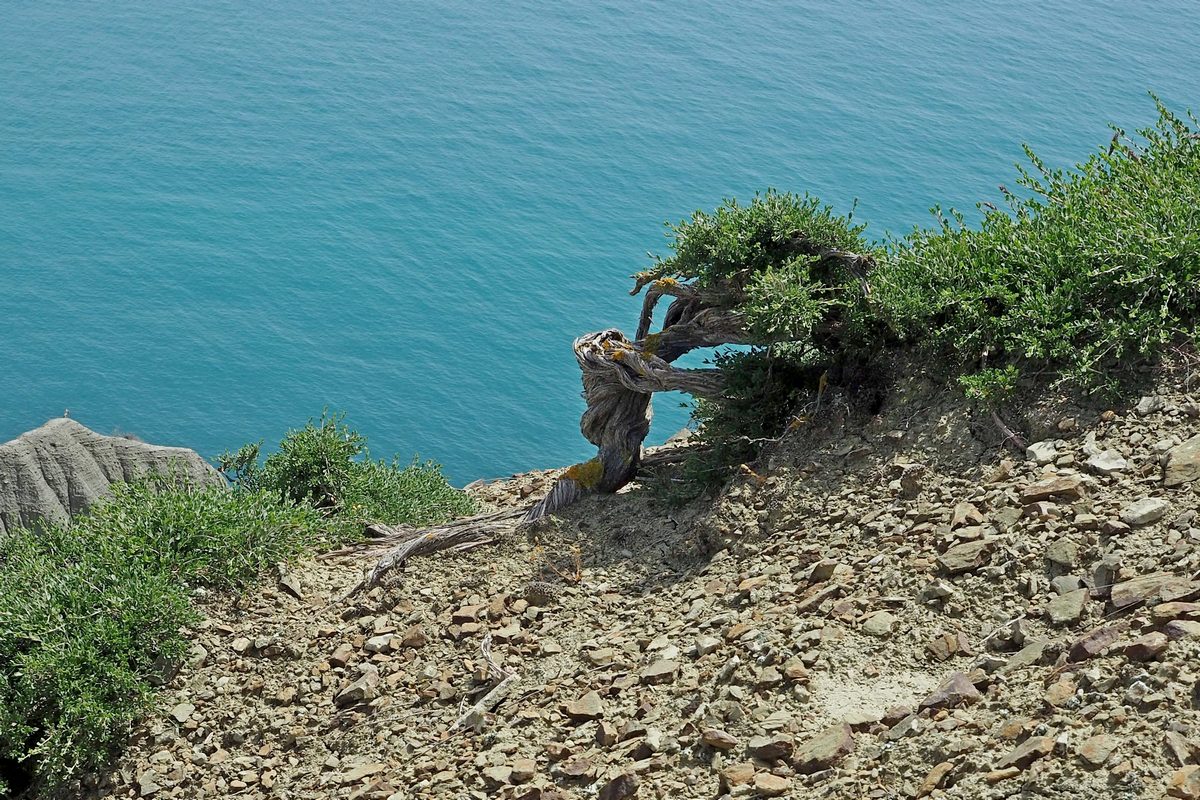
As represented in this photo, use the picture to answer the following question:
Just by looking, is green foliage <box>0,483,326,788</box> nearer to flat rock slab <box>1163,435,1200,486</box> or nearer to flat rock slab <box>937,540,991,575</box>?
flat rock slab <box>937,540,991,575</box>

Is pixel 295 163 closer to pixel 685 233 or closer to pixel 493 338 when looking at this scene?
pixel 493 338

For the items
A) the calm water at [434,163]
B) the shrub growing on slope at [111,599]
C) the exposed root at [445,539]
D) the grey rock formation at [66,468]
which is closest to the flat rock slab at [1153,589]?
the exposed root at [445,539]

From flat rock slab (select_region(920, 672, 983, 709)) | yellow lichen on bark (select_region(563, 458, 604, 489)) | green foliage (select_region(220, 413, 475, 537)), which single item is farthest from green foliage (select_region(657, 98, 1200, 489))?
green foliage (select_region(220, 413, 475, 537))

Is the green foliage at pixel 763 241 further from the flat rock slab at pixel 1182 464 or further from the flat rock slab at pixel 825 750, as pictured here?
the flat rock slab at pixel 825 750

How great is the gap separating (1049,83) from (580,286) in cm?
1489

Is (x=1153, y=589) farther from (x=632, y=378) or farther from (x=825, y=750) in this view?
(x=632, y=378)

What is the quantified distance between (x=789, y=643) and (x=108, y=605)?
13.1ft

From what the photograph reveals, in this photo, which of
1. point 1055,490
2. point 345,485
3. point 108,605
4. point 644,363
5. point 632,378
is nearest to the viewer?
point 1055,490

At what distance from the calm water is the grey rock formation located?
5.35m

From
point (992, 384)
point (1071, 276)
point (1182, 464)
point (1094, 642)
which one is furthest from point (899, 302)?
point (1094, 642)

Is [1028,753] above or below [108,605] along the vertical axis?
below

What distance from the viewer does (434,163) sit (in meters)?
23.9

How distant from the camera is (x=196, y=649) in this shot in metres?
6.85

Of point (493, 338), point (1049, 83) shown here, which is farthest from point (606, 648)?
point (1049, 83)
